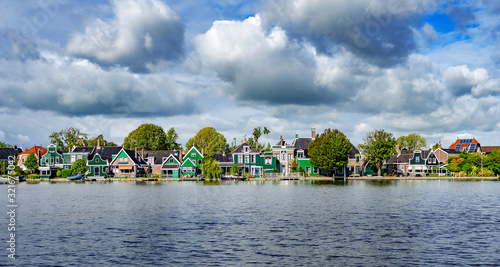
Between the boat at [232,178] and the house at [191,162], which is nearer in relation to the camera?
the boat at [232,178]

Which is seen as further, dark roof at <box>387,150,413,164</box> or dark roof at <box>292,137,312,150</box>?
dark roof at <box>387,150,413,164</box>

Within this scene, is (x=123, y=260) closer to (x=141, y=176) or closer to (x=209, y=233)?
(x=209, y=233)

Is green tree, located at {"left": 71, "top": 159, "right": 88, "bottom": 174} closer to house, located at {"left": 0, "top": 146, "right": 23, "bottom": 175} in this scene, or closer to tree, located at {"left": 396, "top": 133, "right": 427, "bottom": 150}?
house, located at {"left": 0, "top": 146, "right": 23, "bottom": 175}

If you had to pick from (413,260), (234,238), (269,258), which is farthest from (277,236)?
(413,260)

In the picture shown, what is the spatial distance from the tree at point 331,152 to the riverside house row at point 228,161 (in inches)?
304

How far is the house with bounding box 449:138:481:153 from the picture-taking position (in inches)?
5832

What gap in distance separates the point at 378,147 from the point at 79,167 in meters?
76.2

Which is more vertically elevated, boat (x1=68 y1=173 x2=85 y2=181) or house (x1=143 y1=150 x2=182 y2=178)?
house (x1=143 y1=150 x2=182 y2=178)

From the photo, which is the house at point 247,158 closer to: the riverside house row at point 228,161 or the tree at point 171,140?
the riverside house row at point 228,161

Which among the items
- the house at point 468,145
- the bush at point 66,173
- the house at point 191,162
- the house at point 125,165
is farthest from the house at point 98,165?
the house at point 468,145

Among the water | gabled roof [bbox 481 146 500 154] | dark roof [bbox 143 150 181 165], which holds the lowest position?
the water

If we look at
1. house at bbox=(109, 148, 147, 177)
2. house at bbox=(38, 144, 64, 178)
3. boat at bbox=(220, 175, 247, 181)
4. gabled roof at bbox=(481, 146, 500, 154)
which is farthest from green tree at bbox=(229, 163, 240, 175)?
gabled roof at bbox=(481, 146, 500, 154)

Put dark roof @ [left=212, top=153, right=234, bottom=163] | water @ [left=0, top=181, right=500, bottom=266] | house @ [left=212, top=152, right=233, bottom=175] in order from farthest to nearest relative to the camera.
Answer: dark roof @ [left=212, top=153, right=234, bottom=163], house @ [left=212, top=152, right=233, bottom=175], water @ [left=0, top=181, right=500, bottom=266]

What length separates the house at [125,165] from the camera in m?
117
